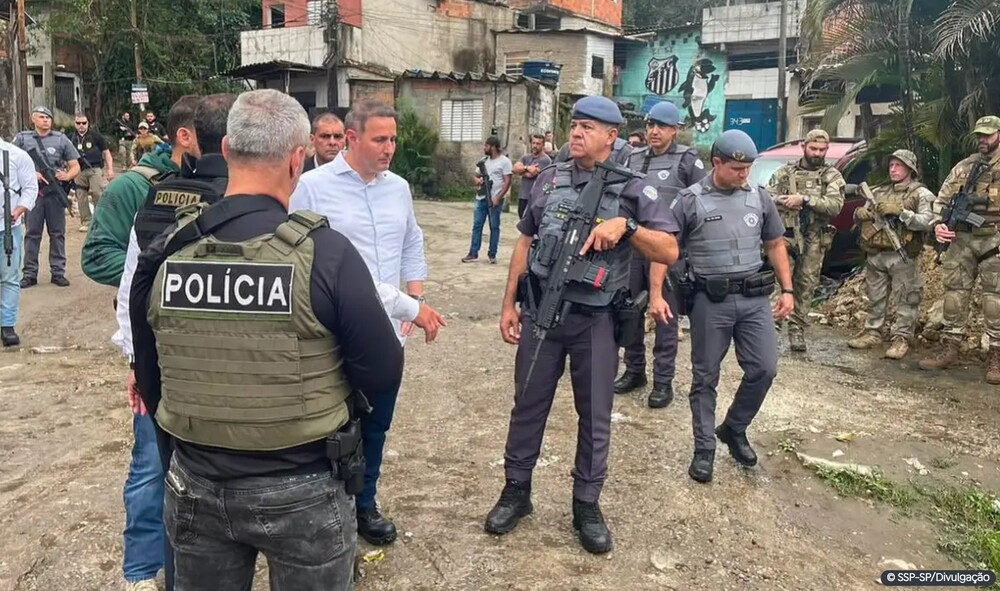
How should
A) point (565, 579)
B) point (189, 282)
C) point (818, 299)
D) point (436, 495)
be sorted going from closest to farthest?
point (189, 282)
point (565, 579)
point (436, 495)
point (818, 299)

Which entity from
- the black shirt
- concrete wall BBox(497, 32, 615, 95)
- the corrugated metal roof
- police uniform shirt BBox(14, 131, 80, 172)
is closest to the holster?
the black shirt

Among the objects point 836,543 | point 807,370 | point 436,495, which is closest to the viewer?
point 836,543

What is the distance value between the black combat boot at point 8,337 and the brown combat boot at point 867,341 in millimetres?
7064

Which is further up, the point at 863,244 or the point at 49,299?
the point at 863,244

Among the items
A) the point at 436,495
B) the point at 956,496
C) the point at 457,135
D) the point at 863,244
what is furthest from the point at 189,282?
the point at 457,135

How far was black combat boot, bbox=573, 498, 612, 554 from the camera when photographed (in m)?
3.29

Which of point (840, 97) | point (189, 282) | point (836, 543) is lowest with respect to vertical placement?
point (836, 543)

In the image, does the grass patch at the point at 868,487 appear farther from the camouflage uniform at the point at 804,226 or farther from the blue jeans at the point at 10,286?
the blue jeans at the point at 10,286

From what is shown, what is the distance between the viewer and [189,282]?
176cm

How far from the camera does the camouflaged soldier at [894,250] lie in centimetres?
639

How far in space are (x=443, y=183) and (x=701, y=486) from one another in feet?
60.2

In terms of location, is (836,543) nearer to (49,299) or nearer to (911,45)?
(911,45)

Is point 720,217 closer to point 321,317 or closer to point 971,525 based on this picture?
point 971,525

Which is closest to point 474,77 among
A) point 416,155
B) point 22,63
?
point 416,155
